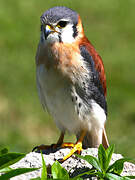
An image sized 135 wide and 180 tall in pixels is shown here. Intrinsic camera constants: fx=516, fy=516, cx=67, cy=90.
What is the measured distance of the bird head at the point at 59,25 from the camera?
447 cm

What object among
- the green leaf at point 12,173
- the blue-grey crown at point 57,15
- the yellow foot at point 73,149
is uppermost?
the blue-grey crown at point 57,15

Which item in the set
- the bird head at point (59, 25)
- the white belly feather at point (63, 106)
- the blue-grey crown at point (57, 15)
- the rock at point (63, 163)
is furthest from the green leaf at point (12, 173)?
the blue-grey crown at point (57, 15)

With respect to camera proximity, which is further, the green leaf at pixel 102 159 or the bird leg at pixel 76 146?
the bird leg at pixel 76 146

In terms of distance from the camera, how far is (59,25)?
4535 millimetres

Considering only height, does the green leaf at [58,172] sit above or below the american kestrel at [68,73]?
below

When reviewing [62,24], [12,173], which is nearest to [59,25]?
[62,24]

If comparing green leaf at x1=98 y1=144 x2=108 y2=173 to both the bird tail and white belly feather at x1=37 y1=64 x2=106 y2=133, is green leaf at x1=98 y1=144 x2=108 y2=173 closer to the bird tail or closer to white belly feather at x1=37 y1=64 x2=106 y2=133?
white belly feather at x1=37 y1=64 x2=106 y2=133

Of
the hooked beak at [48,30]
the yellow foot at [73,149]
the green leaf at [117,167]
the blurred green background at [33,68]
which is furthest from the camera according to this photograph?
the blurred green background at [33,68]

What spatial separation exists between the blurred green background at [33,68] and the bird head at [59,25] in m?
2.15

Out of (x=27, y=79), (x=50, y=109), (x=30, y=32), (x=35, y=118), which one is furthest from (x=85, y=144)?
(x=30, y=32)

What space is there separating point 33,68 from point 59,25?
4.80 meters

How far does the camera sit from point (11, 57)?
382 inches

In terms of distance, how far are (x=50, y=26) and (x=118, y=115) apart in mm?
3953

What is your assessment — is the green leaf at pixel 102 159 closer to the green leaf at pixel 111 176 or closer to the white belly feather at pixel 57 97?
the green leaf at pixel 111 176
